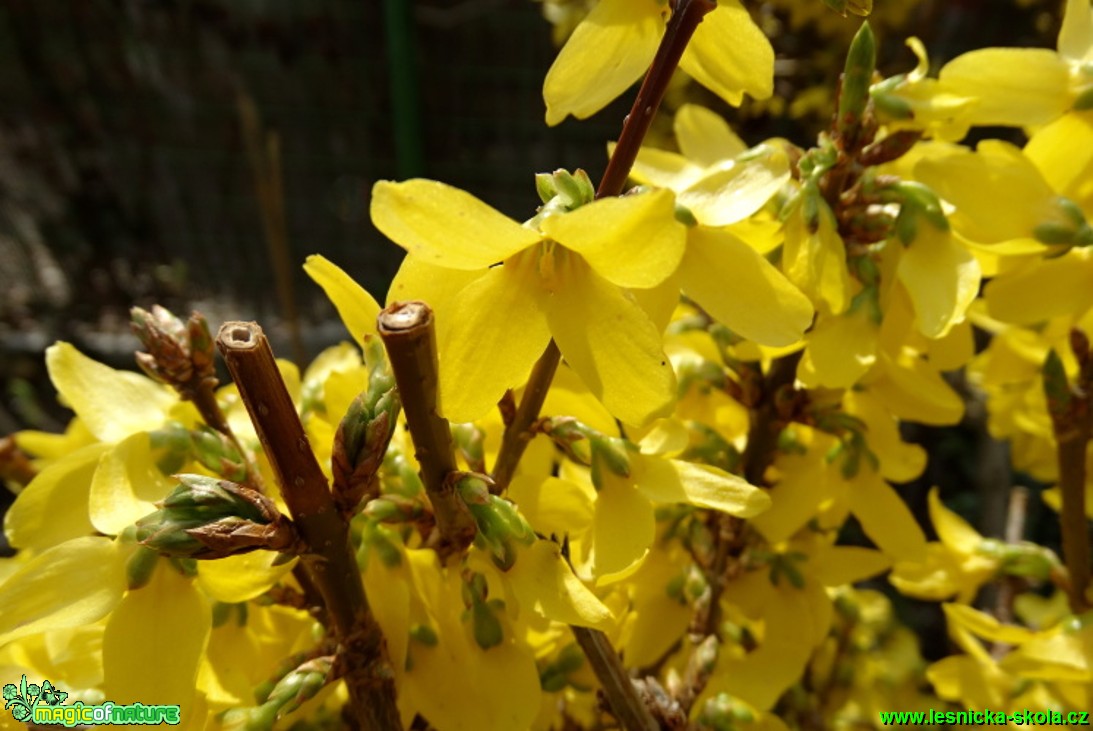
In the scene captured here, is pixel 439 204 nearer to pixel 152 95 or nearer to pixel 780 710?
pixel 780 710

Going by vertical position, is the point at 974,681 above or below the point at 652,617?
below

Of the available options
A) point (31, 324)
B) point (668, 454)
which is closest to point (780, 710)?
point (668, 454)

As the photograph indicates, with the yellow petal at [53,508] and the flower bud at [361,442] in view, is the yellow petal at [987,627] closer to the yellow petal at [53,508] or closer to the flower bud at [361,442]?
the flower bud at [361,442]

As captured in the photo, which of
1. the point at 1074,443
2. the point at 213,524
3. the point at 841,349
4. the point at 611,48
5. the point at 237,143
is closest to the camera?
the point at 213,524

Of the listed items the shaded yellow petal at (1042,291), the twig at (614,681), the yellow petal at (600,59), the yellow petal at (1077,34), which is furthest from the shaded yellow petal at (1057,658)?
the yellow petal at (600,59)

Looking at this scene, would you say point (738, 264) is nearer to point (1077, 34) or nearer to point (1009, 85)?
point (1009, 85)

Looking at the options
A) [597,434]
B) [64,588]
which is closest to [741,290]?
[597,434]
